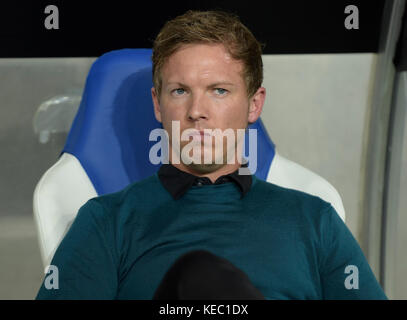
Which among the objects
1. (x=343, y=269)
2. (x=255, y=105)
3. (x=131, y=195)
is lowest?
(x=343, y=269)

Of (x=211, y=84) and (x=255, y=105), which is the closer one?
(x=211, y=84)

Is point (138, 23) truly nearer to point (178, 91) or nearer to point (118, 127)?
point (118, 127)

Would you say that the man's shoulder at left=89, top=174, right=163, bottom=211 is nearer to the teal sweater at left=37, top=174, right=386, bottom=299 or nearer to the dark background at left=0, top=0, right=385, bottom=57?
the teal sweater at left=37, top=174, right=386, bottom=299

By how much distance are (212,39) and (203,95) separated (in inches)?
3.8

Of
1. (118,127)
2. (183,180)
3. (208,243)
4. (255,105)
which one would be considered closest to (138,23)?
(118,127)

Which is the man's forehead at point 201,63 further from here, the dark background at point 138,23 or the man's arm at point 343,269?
the dark background at point 138,23

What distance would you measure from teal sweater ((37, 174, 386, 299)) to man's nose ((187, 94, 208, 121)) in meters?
0.12

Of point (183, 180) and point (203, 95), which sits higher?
point (203, 95)

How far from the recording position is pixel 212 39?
0.99m

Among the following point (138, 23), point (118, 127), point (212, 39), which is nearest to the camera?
point (212, 39)

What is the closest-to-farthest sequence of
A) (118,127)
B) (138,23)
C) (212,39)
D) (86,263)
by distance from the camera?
(86,263), (212,39), (118,127), (138,23)

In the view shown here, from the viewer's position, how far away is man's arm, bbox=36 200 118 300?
868 millimetres

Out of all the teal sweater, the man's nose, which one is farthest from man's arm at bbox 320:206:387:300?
the man's nose
